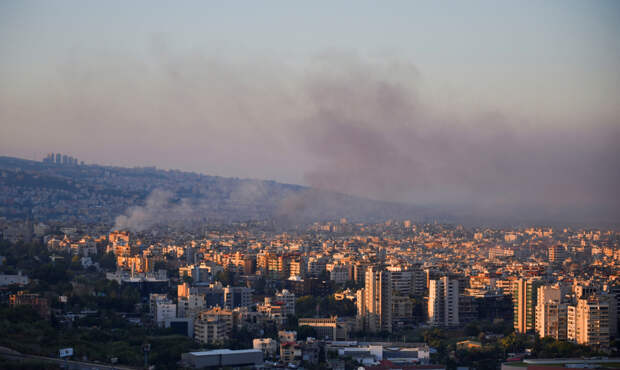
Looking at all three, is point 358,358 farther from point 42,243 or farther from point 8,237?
point 8,237

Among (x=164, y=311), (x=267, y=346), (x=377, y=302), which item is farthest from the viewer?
(x=377, y=302)

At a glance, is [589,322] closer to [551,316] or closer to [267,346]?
[551,316]

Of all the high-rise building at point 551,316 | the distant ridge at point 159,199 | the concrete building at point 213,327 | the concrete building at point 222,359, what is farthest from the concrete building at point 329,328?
the distant ridge at point 159,199

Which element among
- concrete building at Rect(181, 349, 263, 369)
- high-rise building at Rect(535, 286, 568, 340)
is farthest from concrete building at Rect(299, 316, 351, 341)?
high-rise building at Rect(535, 286, 568, 340)

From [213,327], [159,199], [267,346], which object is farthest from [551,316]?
[159,199]

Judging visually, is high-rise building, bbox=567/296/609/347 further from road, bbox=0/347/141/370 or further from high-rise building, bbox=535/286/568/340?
road, bbox=0/347/141/370

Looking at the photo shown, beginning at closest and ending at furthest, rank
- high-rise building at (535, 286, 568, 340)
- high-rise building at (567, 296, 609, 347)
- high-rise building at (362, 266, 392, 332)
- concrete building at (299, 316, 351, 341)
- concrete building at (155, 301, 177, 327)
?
high-rise building at (567, 296, 609, 347) < high-rise building at (535, 286, 568, 340) < concrete building at (299, 316, 351, 341) < concrete building at (155, 301, 177, 327) < high-rise building at (362, 266, 392, 332)
